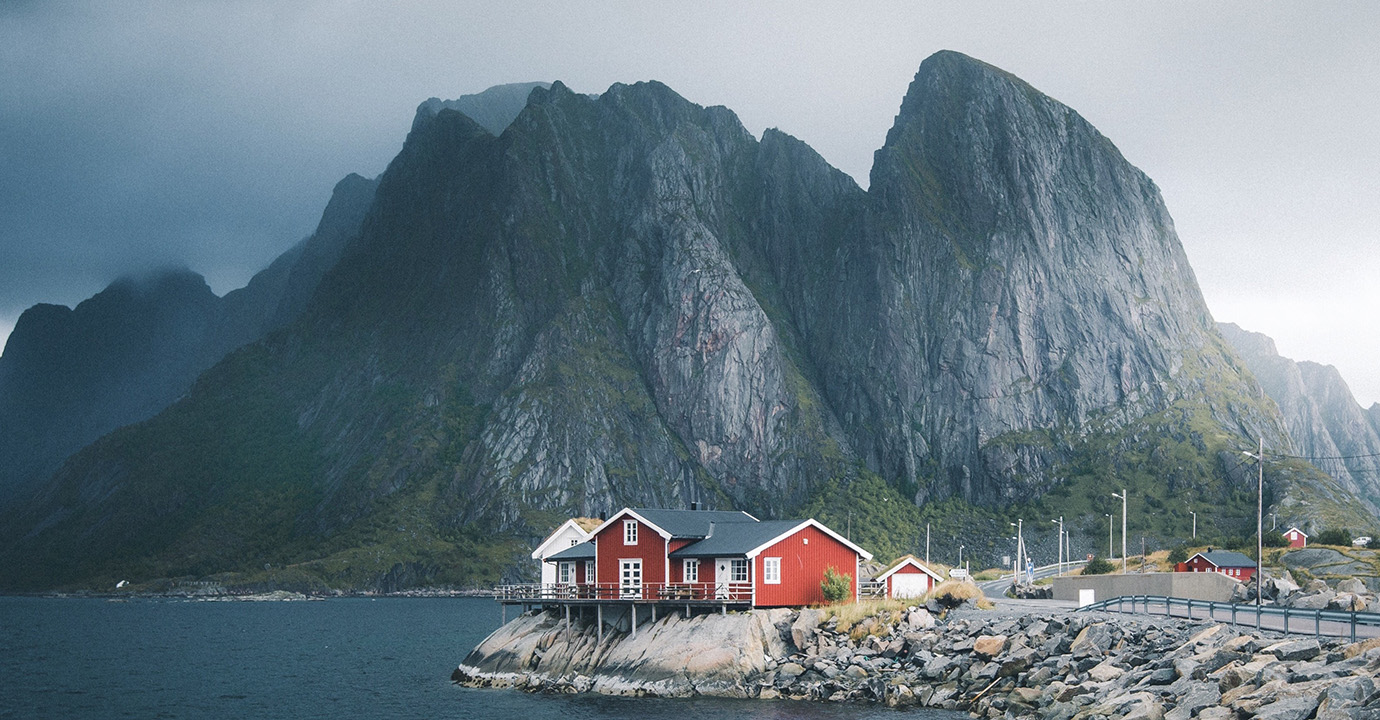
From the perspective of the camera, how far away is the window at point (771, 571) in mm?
71500

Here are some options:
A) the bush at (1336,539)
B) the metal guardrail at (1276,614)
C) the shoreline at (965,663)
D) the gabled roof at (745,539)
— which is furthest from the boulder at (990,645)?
the bush at (1336,539)

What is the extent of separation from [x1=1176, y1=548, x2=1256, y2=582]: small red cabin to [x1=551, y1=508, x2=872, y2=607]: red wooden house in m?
40.9

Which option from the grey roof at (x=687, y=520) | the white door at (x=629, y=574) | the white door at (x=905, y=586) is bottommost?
the white door at (x=905, y=586)

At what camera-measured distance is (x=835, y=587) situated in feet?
240

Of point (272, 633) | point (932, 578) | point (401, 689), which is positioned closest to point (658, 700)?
point (401, 689)

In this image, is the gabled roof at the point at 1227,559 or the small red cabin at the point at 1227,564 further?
the gabled roof at the point at 1227,559

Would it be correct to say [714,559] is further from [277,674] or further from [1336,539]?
[1336,539]

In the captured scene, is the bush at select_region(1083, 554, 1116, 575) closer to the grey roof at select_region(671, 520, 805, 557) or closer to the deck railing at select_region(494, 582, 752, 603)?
the grey roof at select_region(671, 520, 805, 557)

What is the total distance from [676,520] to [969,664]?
2477 centimetres

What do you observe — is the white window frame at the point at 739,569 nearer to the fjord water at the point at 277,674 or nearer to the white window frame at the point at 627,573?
the white window frame at the point at 627,573

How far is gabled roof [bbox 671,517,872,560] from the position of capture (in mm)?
71375

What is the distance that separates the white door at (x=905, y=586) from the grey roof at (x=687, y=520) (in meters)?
10.5

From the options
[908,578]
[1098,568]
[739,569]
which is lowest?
[1098,568]

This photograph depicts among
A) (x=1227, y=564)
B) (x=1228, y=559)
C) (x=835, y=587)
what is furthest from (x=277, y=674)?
(x=1228, y=559)
